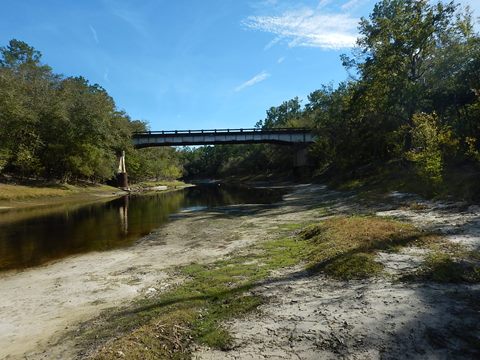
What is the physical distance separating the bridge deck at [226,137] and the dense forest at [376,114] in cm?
690

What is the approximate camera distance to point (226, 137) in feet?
285

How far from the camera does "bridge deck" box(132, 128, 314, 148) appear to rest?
281ft

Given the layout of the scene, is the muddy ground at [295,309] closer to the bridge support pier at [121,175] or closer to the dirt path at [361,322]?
the dirt path at [361,322]

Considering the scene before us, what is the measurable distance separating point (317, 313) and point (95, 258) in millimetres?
12403

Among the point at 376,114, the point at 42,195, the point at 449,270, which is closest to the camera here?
the point at 449,270

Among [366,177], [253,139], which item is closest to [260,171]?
[253,139]

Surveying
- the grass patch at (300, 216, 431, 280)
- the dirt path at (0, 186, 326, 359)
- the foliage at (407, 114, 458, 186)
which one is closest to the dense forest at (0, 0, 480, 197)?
the foliage at (407, 114, 458, 186)

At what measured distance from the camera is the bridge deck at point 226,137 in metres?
85.8

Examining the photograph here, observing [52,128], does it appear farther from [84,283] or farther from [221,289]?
[221,289]

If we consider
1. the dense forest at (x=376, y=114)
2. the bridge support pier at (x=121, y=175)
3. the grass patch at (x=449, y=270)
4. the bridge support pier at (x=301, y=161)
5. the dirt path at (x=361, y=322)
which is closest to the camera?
the dirt path at (x=361, y=322)

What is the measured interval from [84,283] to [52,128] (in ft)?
181

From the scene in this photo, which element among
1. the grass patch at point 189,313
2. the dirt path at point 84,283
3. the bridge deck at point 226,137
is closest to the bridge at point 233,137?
the bridge deck at point 226,137

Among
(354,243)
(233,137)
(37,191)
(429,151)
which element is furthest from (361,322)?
(233,137)

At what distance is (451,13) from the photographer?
3831 centimetres
